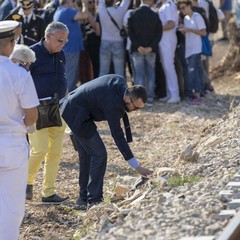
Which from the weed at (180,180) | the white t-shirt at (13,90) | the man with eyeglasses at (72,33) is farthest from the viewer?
the man with eyeglasses at (72,33)

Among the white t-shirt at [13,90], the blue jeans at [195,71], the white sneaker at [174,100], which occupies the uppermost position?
the white t-shirt at [13,90]

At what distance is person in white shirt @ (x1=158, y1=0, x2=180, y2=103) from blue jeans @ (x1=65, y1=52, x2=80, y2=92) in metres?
1.62

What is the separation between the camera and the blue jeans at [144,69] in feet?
54.6

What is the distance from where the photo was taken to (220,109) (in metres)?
16.6

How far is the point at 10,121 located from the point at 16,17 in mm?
7828

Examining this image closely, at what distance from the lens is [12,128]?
730cm

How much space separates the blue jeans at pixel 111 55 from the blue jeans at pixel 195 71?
1207mm

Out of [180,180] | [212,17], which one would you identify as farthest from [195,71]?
[180,180]

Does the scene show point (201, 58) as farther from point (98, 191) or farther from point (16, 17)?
point (98, 191)

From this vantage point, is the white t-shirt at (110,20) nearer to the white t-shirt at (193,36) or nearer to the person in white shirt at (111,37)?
the person in white shirt at (111,37)

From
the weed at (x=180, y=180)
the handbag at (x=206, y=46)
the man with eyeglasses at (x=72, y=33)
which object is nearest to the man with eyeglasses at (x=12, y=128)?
the weed at (x=180, y=180)

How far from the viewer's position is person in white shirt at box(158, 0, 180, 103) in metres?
16.7

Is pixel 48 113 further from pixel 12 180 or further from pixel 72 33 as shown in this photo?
pixel 72 33

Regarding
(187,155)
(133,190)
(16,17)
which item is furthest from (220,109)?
(133,190)
